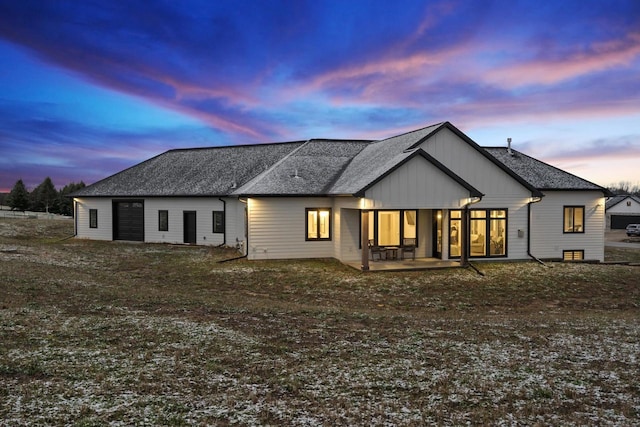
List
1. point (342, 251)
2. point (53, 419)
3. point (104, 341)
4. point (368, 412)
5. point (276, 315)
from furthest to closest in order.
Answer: point (342, 251) → point (276, 315) → point (104, 341) → point (368, 412) → point (53, 419)

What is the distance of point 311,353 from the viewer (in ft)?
26.1

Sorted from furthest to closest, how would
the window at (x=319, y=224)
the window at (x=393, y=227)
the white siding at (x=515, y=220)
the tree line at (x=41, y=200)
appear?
the tree line at (x=41, y=200), the window at (x=319, y=224), the white siding at (x=515, y=220), the window at (x=393, y=227)

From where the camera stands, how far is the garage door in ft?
216

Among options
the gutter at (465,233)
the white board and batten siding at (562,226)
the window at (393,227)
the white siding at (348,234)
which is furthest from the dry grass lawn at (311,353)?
the white board and batten siding at (562,226)

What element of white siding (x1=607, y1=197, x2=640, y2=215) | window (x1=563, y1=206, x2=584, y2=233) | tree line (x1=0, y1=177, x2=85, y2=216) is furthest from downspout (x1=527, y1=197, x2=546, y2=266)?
tree line (x1=0, y1=177, x2=85, y2=216)

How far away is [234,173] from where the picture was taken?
2889cm

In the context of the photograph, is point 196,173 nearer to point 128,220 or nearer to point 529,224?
point 128,220

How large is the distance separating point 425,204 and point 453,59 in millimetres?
9537

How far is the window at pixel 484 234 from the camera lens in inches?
840

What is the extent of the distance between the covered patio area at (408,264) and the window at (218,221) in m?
9.67

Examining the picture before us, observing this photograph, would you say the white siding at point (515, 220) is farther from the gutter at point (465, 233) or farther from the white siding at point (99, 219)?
the white siding at point (99, 219)

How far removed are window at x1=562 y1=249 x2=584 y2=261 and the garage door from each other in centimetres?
5302

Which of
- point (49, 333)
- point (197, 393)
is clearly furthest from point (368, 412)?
point (49, 333)

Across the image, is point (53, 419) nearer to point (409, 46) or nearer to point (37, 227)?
point (409, 46)
